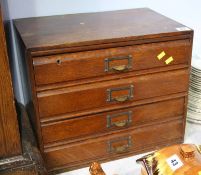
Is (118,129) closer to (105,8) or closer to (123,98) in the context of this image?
(123,98)

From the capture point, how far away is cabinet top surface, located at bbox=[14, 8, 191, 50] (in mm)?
1212

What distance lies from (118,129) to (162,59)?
35 centimetres

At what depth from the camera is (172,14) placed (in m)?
1.80

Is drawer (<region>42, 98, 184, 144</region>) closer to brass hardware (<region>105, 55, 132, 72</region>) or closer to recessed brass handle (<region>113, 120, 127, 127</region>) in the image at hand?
recessed brass handle (<region>113, 120, 127, 127</region>)

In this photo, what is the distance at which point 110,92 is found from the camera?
132cm

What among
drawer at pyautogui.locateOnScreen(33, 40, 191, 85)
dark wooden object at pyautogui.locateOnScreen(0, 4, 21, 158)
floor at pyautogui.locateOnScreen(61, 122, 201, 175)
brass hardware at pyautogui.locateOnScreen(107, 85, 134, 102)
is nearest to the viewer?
dark wooden object at pyautogui.locateOnScreen(0, 4, 21, 158)

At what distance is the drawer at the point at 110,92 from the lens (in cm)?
126

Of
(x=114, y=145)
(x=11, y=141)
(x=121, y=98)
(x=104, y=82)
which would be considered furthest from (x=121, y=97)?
(x=11, y=141)

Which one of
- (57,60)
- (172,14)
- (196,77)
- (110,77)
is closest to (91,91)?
(110,77)

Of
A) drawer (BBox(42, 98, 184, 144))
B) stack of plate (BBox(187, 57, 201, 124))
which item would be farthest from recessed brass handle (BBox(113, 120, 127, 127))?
stack of plate (BBox(187, 57, 201, 124))

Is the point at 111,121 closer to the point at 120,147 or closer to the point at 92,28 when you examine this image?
the point at 120,147

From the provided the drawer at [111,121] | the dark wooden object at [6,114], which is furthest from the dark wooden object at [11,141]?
the drawer at [111,121]

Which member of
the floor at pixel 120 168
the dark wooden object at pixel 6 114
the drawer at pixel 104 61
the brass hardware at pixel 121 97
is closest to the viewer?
the dark wooden object at pixel 6 114

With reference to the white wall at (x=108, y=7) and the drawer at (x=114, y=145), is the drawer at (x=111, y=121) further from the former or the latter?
the white wall at (x=108, y=7)
